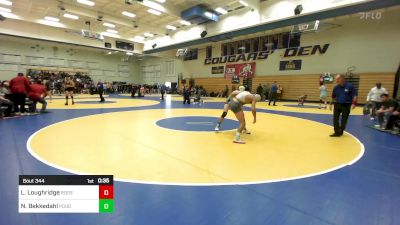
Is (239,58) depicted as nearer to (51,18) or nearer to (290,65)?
(290,65)

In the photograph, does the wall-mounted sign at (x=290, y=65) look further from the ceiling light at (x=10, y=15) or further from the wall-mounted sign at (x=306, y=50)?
the ceiling light at (x=10, y=15)

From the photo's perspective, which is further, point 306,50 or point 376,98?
point 306,50

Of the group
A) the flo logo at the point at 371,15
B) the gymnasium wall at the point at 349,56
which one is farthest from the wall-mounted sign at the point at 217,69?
the flo logo at the point at 371,15

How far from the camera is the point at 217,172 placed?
341cm

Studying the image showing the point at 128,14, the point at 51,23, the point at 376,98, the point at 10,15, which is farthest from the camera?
the point at 51,23

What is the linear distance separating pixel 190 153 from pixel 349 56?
57.9 ft

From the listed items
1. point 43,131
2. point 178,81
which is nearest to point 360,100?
point 43,131

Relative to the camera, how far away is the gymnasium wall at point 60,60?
25938mm

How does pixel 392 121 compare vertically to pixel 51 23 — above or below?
below

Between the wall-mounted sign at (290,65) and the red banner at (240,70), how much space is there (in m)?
2.96

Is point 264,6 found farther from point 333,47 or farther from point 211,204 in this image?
point 211,204

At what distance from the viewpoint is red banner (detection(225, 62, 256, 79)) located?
2333 centimetres

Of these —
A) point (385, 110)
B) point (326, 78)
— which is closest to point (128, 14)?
point (326, 78)
